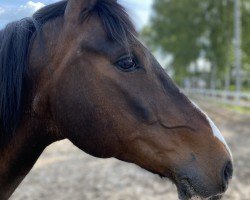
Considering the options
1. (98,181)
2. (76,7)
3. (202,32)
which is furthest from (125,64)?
(202,32)

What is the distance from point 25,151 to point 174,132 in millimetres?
863

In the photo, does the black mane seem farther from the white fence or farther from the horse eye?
the white fence

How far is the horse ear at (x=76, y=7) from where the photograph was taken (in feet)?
8.06

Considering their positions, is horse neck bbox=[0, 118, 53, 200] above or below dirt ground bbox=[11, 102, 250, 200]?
above

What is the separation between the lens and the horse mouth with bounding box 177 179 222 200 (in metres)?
2.33

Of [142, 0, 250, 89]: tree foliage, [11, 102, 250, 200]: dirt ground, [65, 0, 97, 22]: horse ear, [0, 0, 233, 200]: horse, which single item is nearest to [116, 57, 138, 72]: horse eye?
[0, 0, 233, 200]: horse

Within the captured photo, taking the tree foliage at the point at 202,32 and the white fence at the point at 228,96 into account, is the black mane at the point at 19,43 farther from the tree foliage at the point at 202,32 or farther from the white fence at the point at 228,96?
the tree foliage at the point at 202,32

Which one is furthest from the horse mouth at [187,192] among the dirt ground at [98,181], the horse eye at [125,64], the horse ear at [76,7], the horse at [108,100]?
the dirt ground at [98,181]

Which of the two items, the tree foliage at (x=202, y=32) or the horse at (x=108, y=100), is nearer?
the horse at (x=108, y=100)

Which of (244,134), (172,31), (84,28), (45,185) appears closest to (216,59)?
(172,31)

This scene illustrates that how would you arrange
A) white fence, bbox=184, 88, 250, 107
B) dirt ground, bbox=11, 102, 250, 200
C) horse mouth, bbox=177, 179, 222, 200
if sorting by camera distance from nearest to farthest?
horse mouth, bbox=177, 179, 222, 200 → dirt ground, bbox=11, 102, 250, 200 → white fence, bbox=184, 88, 250, 107

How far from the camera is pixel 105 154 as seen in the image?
8.01 feet

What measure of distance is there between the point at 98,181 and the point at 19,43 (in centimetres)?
516

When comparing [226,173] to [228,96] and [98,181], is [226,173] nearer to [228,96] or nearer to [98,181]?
[98,181]
